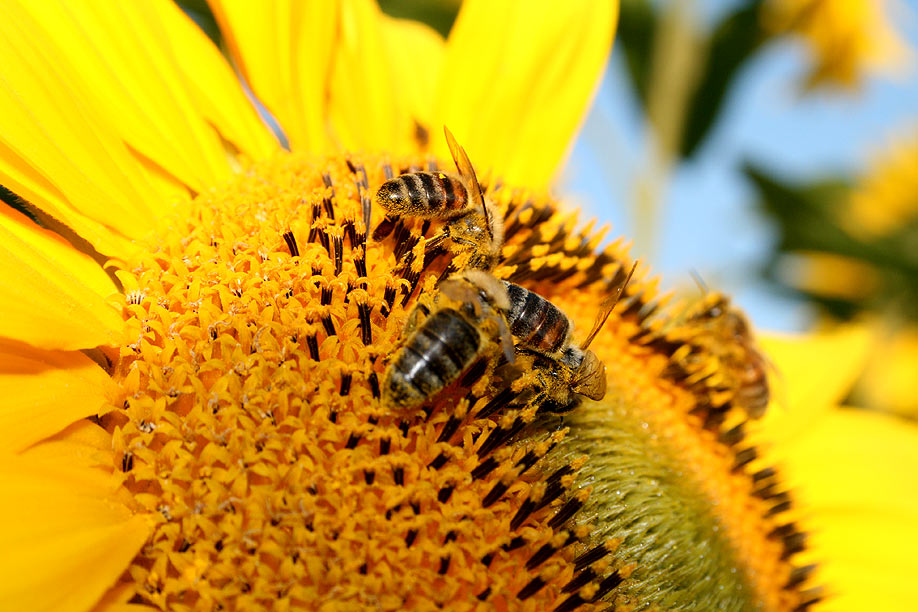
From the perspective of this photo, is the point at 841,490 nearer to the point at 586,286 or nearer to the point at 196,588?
the point at 586,286

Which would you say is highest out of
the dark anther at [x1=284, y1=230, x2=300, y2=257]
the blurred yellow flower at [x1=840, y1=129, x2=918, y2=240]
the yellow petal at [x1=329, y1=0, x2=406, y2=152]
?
the blurred yellow flower at [x1=840, y1=129, x2=918, y2=240]

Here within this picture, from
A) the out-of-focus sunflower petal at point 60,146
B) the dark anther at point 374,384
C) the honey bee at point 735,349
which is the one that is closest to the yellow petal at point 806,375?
the honey bee at point 735,349

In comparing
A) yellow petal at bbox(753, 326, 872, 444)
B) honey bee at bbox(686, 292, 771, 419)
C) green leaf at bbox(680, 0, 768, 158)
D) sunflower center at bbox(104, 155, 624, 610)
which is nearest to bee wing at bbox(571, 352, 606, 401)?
sunflower center at bbox(104, 155, 624, 610)

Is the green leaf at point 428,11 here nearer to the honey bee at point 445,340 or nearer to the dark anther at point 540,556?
the honey bee at point 445,340

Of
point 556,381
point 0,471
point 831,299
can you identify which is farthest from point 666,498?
point 831,299

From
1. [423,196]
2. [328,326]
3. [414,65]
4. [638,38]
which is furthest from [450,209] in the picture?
[638,38]

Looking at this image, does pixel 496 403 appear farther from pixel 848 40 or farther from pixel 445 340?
pixel 848 40

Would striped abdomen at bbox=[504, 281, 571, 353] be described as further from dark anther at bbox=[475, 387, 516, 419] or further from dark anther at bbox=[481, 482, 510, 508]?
dark anther at bbox=[481, 482, 510, 508]
